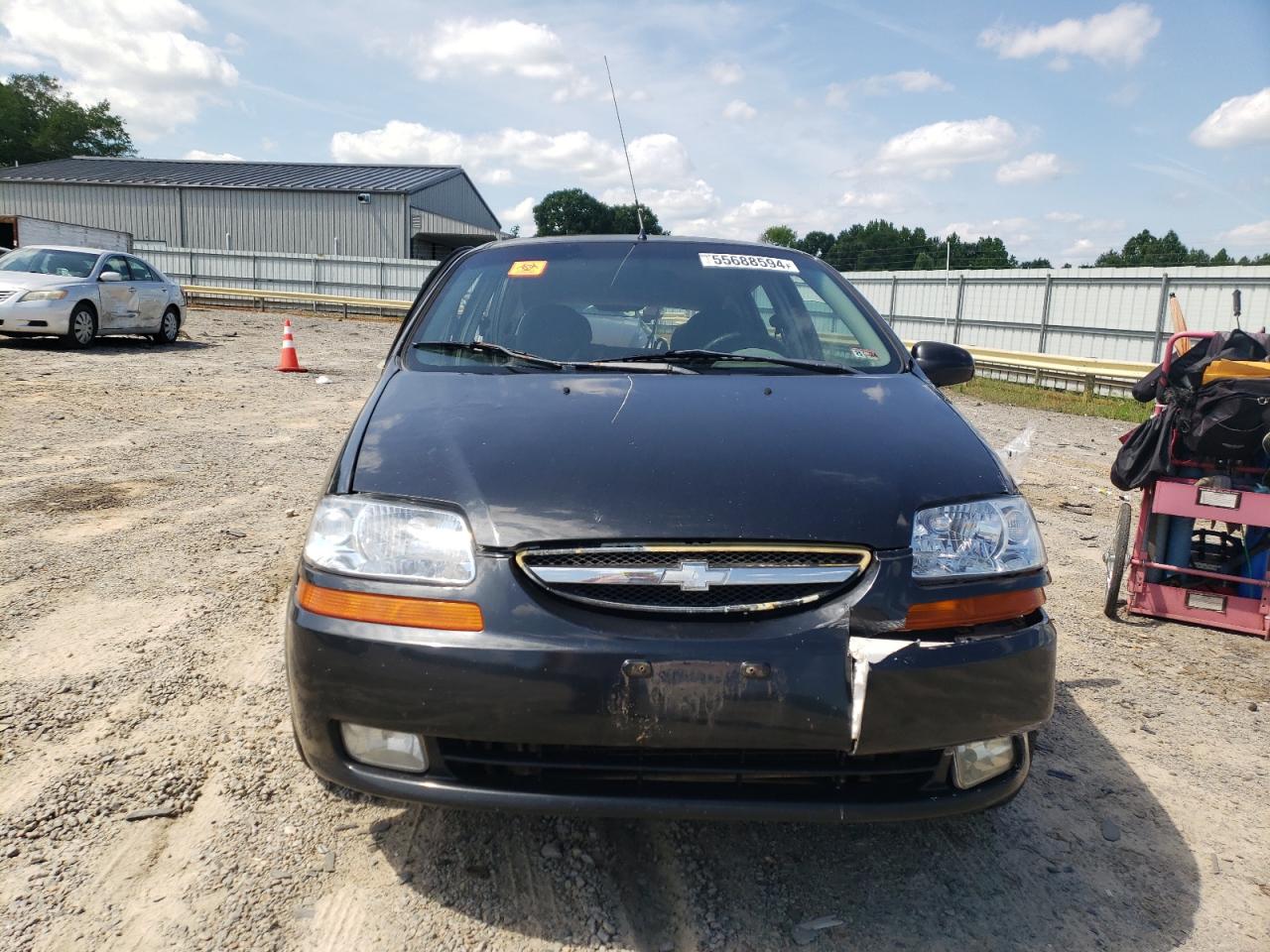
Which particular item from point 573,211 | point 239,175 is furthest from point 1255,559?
point 573,211

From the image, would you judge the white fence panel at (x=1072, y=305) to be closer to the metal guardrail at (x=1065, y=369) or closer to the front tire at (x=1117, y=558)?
the metal guardrail at (x=1065, y=369)

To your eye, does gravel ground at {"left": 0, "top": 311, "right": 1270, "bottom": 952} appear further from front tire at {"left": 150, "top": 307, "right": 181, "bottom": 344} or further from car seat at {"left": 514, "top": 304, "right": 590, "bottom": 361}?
front tire at {"left": 150, "top": 307, "right": 181, "bottom": 344}

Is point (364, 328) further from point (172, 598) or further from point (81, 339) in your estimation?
point (172, 598)

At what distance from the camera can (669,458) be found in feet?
6.83

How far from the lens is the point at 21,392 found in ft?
29.6

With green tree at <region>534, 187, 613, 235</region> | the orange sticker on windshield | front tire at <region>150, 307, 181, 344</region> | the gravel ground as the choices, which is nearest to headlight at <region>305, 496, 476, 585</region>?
the gravel ground

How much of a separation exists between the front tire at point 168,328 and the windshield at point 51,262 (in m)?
1.58

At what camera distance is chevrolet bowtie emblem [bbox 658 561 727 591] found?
1.82 metres

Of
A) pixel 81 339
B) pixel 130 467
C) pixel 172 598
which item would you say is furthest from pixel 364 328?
pixel 172 598

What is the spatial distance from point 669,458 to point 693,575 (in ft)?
1.16

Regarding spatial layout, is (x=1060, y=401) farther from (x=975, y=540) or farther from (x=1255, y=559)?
(x=975, y=540)

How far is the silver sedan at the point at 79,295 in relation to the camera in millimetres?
12148

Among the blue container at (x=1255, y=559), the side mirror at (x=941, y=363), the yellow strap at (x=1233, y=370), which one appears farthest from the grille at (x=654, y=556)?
the blue container at (x=1255, y=559)

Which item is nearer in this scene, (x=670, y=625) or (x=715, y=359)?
(x=670, y=625)
